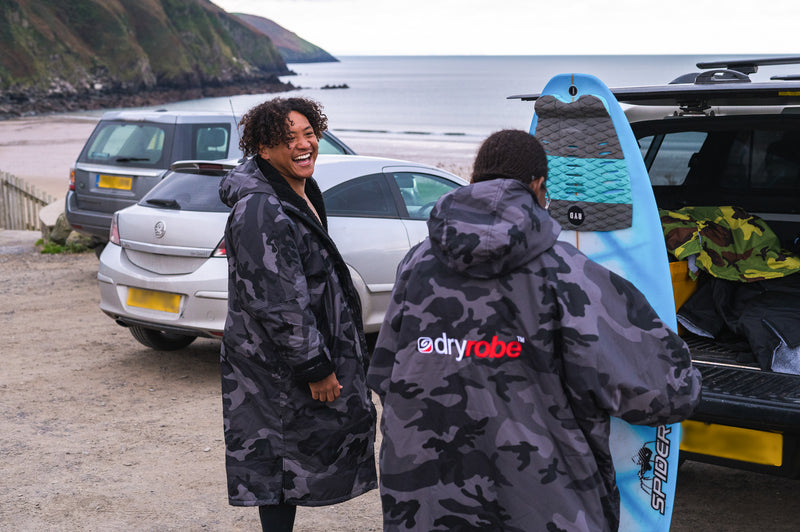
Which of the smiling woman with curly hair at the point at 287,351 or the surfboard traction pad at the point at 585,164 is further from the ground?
the surfboard traction pad at the point at 585,164

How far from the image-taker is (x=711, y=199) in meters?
5.14

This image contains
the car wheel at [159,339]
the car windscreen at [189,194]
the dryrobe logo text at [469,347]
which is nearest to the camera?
the dryrobe logo text at [469,347]

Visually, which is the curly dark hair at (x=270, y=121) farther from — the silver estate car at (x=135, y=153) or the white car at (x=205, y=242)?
the silver estate car at (x=135, y=153)

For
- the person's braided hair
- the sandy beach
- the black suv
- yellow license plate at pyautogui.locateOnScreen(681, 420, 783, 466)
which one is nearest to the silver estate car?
the black suv

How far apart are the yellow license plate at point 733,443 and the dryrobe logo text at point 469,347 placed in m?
1.55

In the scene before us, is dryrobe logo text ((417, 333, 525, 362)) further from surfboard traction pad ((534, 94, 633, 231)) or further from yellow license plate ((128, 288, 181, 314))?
yellow license plate ((128, 288, 181, 314))

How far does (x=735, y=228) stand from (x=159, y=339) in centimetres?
438

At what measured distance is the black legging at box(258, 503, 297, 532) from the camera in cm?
319

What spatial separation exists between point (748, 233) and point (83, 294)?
22.5ft

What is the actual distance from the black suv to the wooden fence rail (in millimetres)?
11538

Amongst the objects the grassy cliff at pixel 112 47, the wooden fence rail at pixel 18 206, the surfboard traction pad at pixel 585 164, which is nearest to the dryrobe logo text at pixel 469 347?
the surfboard traction pad at pixel 585 164

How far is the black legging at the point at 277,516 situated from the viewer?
10.5 ft

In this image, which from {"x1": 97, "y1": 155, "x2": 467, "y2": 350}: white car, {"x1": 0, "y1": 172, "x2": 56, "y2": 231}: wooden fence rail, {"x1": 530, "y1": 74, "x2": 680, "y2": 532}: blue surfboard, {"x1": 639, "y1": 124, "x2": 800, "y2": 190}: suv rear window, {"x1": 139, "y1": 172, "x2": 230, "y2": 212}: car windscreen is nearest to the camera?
{"x1": 530, "y1": 74, "x2": 680, "y2": 532}: blue surfboard

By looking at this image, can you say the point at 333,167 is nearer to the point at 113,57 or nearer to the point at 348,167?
the point at 348,167
